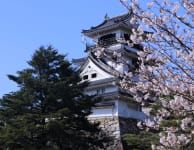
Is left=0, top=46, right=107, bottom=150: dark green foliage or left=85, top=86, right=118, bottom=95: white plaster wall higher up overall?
left=85, top=86, right=118, bottom=95: white plaster wall

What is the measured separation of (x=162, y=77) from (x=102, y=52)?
86 cm

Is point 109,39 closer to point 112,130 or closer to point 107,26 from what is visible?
point 107,26

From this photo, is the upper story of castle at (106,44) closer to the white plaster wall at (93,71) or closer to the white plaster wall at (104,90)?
the white plaster wall at (93,71)

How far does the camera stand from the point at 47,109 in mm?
12336

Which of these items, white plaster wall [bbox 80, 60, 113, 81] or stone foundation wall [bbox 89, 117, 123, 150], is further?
white plaster wall [bbox 80, 60, 113, 81]

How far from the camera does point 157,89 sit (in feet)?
12.4

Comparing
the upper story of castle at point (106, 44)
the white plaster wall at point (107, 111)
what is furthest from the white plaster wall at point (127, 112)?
the upper story of castle at point (106, 44)

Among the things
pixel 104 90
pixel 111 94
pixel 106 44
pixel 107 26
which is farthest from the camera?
pixel 107 26

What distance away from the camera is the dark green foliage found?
11367 millimetres

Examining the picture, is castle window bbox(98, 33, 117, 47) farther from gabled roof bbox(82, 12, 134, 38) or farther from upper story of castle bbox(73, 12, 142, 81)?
gabled roof bbox(82, 12, 134, 38)

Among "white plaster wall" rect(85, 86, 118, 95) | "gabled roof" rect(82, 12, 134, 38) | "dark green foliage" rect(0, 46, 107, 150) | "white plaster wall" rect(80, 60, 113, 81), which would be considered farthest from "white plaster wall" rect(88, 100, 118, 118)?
"gabled roof" rect(82, 12, 134, 38)

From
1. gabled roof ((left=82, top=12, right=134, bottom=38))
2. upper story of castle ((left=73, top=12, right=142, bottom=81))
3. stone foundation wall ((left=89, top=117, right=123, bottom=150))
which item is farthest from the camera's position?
gabled roof ((left=82, top=12, right=134, bottom=38))

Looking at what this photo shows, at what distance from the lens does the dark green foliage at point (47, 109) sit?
448 inches

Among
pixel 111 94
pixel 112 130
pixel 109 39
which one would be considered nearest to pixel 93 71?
pixel 109 39
